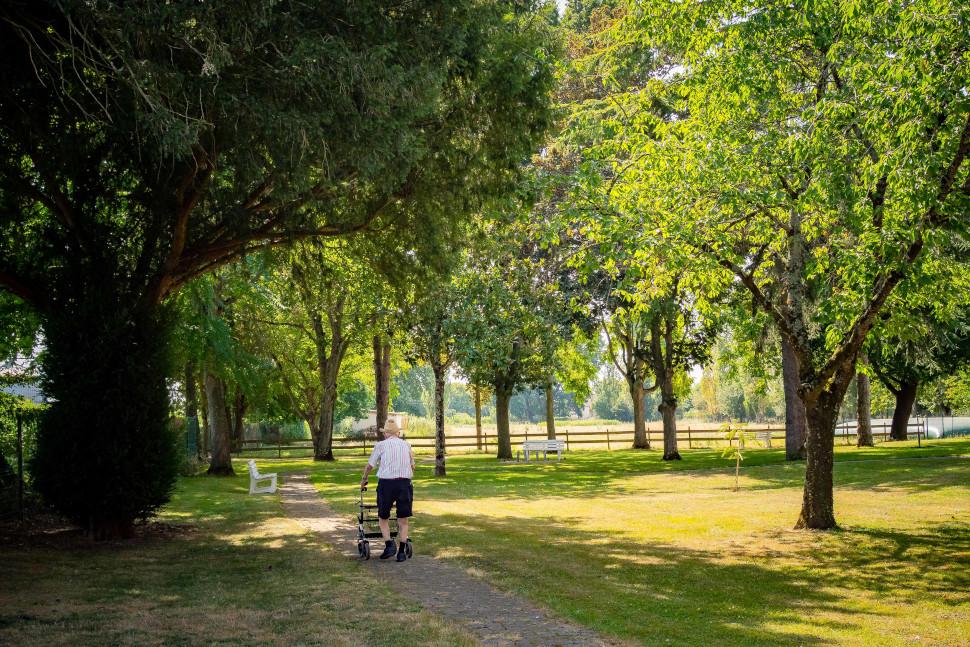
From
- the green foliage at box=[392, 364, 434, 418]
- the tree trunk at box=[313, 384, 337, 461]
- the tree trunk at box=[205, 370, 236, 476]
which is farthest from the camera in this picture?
the green foliage at box=[392, 364, 434, 418]

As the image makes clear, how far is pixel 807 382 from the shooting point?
41.6 feet

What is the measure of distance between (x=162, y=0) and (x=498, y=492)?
1571cm

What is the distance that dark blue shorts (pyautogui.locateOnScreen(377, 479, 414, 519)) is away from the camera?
1089 centimetres

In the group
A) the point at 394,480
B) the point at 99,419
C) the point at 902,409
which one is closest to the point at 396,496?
the point at 394,480

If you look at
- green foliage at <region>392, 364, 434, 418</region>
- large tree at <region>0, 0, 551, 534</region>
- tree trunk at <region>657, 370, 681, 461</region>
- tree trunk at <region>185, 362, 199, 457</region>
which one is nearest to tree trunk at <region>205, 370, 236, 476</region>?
tree trunk at <region>185, 362, 199, 457</region>

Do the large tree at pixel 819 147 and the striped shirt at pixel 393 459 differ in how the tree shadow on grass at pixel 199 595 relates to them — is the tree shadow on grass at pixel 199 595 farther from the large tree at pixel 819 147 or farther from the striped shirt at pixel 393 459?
the large tree at pixel 819 147

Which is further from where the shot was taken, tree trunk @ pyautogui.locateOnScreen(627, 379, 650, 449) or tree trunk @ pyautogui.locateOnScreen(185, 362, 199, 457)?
tree trunk @ pyautogui.locateOnScreen(627, 379, 650, 449)

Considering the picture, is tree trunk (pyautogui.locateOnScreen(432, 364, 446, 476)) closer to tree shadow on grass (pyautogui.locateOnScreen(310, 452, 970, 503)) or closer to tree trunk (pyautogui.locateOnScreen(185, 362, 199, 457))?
tree shadow on grass (pyautogui.locateOnScreen(310, 452, 970, 503))

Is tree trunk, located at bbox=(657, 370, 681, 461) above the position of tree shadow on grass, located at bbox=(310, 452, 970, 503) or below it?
above

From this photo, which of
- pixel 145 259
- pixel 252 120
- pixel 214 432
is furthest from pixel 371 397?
pixel 252 120

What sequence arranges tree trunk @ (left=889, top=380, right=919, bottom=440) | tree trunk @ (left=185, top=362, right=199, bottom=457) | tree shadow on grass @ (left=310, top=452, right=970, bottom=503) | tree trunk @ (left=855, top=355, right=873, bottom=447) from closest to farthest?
tree shadow on grass @ (left=310, top=452, right=970, bottom=503) < tree trunk @ (left=185, top=362, right=199, bottom=457) < tree trunk @ (left=855, top=355, right=873, bottom=447) < tree trunk @ (left=889, top=380, right=919, bottom=440)

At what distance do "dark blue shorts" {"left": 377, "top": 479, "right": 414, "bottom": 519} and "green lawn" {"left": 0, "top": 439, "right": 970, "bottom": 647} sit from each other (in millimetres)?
877

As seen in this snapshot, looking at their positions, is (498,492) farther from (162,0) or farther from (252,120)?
(162,0)

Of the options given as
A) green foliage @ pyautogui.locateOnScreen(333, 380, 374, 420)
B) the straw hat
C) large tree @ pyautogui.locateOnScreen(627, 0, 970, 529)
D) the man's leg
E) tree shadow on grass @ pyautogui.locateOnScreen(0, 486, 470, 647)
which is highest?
large tree @ pyautogui.locateOnScreen(627, 0, 970, 529)
